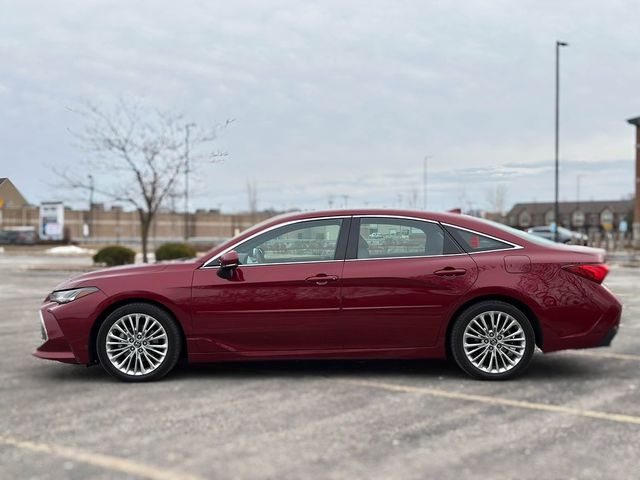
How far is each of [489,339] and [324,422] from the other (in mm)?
1930

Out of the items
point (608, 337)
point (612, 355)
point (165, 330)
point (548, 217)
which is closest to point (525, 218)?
point (548, 217)

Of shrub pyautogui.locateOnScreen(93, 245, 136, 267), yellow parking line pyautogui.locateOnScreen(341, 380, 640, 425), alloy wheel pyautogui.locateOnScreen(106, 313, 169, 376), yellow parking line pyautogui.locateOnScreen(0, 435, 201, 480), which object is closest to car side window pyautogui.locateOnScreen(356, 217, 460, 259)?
yellow parking line pyautogui.locateOnScreen(341, 380, 640, 425)

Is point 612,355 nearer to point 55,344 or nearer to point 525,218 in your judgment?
point 55,344

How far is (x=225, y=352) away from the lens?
6.13 meters

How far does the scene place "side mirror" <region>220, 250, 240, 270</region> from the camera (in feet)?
19.8

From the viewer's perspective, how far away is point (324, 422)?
487 centimetres

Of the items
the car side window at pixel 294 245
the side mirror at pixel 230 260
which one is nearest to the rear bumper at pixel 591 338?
the car side window at pixel 294 245

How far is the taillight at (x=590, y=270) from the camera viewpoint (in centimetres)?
614

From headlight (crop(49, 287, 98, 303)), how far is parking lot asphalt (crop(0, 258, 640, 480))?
74 cm

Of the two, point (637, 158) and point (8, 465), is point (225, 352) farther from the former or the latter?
point (637, 158)

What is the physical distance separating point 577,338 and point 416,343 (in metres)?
1.40

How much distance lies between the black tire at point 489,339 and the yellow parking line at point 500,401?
461mm

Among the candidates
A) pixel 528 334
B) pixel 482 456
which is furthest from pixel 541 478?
pixel 528 334

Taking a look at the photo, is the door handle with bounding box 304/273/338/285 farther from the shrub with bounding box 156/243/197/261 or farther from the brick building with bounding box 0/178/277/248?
the brick building with bounding box 0/178/277/248
